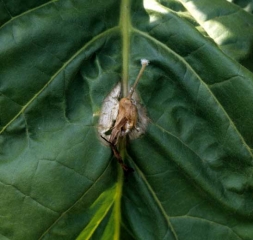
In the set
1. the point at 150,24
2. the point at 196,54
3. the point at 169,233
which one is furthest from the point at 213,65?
the point at 169,233

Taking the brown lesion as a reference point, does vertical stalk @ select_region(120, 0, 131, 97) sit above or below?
above

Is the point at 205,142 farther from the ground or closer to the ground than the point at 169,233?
farther from the ground

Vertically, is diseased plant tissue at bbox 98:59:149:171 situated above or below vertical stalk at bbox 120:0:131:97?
below

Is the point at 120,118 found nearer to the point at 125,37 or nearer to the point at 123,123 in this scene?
the point at 123,123

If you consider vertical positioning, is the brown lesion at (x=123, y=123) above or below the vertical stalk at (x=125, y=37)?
below

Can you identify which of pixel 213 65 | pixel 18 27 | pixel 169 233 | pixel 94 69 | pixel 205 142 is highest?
pixel 18 27

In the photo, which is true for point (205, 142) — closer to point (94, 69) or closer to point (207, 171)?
point (207, 171)

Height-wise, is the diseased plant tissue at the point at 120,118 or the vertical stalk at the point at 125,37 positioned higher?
the vertical stalk at the point at 125,37

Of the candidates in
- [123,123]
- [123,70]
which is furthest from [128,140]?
[123,70]
